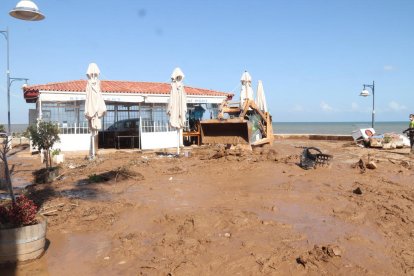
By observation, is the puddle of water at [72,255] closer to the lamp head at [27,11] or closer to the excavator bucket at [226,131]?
the lamp head at [27,11]

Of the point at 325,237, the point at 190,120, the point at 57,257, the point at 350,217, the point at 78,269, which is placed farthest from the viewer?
the point at 190,120

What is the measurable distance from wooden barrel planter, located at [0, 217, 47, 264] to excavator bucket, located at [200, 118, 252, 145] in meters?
9.41

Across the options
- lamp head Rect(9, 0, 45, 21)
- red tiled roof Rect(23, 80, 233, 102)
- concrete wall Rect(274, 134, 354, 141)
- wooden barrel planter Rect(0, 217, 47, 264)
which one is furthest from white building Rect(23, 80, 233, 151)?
wooden barrel planter Rect(0, 217, 47, 264)

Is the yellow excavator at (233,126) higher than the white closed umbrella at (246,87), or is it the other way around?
the white closed umbrella at (246,87)

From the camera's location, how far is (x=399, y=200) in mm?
7254

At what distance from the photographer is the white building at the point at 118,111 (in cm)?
1614

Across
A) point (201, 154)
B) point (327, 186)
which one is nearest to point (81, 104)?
point (201, 154)

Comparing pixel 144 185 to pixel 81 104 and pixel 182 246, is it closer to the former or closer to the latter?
pixel 182 246

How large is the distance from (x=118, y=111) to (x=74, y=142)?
431 cm

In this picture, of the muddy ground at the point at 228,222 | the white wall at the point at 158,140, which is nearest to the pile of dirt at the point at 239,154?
the muddy ground at the point at 228,222

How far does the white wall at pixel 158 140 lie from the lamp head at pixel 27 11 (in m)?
11.0

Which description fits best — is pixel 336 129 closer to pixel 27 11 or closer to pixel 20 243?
pixel 27 11

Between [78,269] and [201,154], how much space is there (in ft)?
31.0

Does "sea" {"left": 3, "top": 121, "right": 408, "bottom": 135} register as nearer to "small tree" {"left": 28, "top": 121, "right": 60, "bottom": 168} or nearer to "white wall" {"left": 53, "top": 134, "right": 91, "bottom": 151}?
"white wall" {"left": 53, "top": 134, "right": 91, "bottom": 151}
